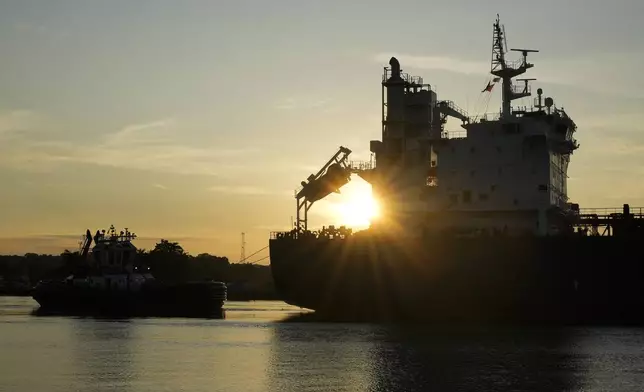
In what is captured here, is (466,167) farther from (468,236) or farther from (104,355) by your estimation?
(104,355)

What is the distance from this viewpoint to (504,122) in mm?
62656

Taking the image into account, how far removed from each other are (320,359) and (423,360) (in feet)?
14.2

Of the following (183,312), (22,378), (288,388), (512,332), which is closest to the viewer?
(288,388)

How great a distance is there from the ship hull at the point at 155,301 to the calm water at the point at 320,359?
13.3 meters

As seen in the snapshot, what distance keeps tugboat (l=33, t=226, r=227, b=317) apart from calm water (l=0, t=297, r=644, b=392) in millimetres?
13422

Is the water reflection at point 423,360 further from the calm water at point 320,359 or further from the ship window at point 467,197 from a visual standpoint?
the ship window at point 467,197

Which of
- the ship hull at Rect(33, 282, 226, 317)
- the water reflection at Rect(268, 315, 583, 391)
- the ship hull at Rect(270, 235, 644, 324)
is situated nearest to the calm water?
the water reflection at Rect(268, 315, 583, 391)

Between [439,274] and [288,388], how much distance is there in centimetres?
2801

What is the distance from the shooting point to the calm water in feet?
103

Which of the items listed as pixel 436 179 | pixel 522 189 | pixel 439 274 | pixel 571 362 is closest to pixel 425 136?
pixel 436 179

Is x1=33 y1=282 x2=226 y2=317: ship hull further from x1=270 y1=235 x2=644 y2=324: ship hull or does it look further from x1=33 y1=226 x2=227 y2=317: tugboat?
x1=270 y1=235 x2=644 y2=324: ship hull

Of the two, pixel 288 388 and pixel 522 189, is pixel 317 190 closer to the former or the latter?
pixel 522 189

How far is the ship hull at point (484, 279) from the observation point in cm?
5425

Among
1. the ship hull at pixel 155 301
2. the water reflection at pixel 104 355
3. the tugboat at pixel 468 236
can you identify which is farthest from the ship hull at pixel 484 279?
the water reflection at pixel 104 355
